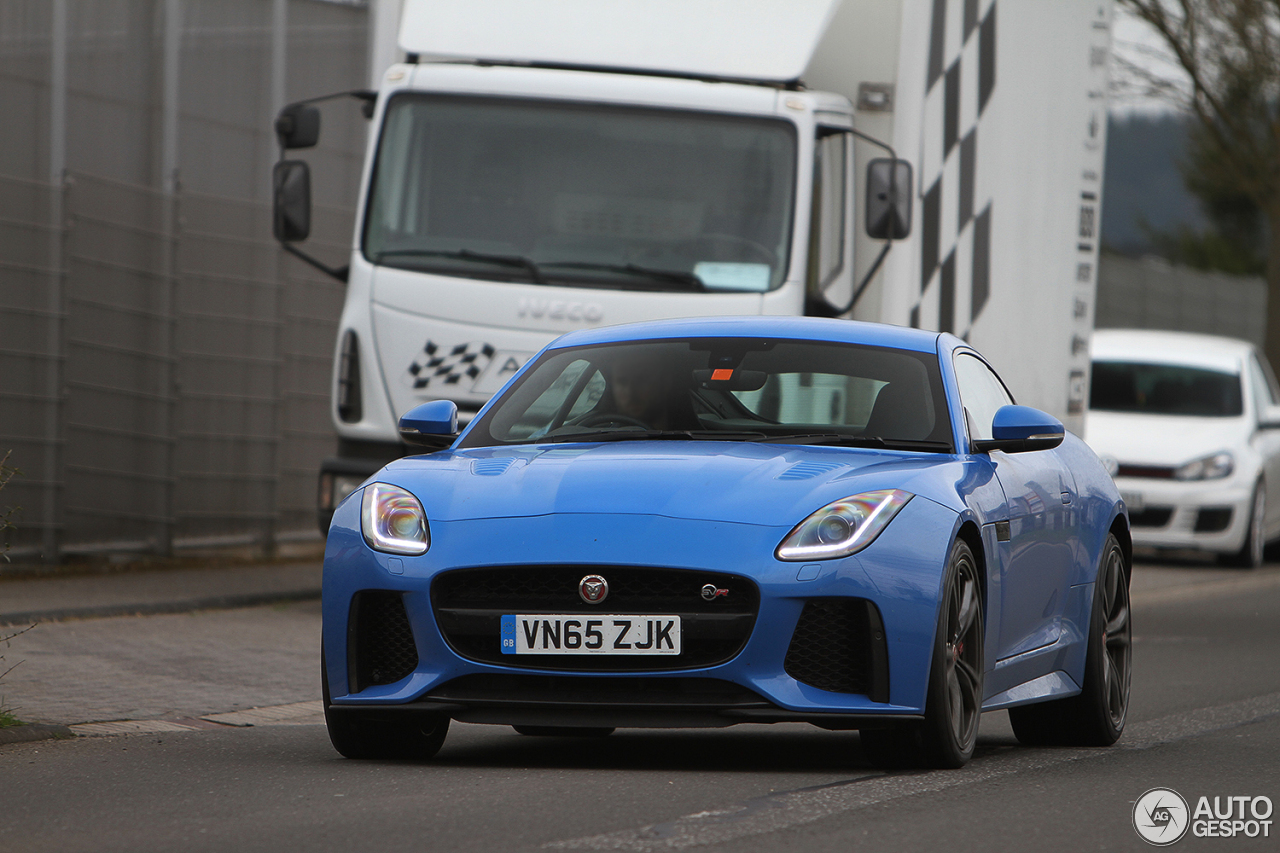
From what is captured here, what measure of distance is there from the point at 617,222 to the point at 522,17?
4.70 feet

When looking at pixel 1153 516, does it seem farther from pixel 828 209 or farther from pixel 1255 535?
pixel 828 209

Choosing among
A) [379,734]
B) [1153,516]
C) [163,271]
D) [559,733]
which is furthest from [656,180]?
[1153,516]

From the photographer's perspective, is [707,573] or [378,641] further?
[378,641]

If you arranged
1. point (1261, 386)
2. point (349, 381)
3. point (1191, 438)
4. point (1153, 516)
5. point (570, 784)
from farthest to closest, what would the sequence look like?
1. point (1261, 386)
2. point (1191, 438)
3. point (1153, 516)
4. point (349, 381)
5. point (570, 784)

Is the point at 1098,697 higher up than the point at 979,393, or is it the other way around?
the point at 979,393

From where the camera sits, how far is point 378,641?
6699 mm

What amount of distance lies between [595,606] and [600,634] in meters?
0.08

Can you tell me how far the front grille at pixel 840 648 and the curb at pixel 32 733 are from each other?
2.79 metres

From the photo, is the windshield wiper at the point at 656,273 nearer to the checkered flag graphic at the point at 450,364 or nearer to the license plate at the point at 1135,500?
the checkered flag graphic at the point at 450,364

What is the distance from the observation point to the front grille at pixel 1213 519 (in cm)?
1858

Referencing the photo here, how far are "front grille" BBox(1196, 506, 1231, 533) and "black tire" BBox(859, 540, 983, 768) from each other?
39.8 ft

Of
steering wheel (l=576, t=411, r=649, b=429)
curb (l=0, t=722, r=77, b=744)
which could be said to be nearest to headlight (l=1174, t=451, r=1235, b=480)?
steering wheel (l=576, t=411, r=649, b=429)

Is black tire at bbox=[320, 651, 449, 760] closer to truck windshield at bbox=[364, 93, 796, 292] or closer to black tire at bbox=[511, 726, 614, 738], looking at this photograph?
black tire at bbox=[511, 726, 614, 738]

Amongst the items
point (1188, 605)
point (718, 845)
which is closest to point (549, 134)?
point (1188, 605)
